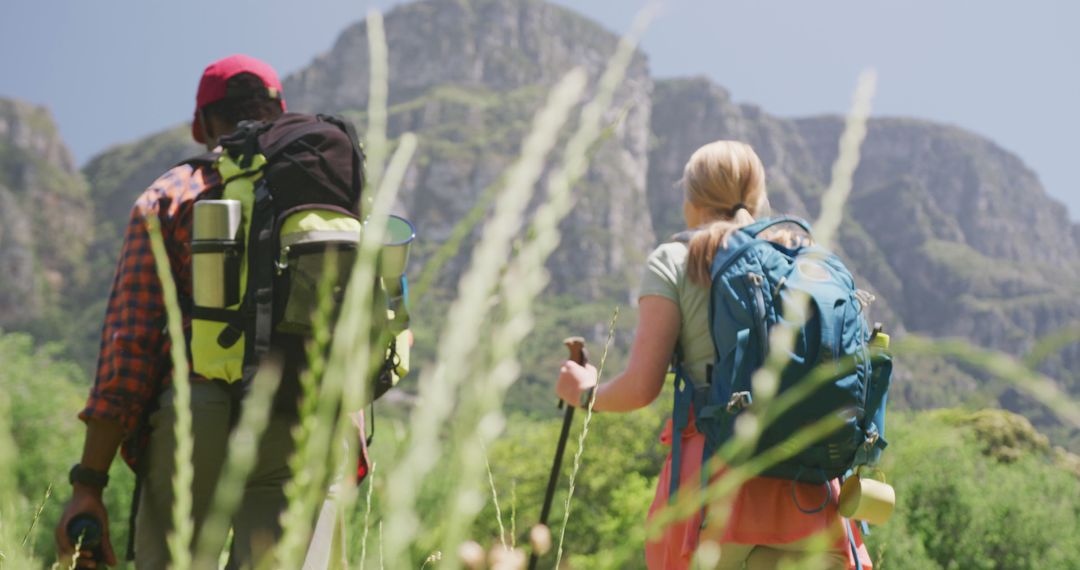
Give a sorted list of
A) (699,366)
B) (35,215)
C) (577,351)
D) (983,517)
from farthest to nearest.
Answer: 1. (35,215)
2. (983,517)
3. (577,351)
4. (699,366)

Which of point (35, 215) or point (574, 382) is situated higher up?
point (574, 382)

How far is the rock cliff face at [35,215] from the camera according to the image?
132625 millimetres

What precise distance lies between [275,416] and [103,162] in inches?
7881

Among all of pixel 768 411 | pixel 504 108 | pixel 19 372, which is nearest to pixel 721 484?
pixel 768 411

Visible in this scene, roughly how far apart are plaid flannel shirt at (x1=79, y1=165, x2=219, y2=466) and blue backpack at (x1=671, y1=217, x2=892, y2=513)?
142 centimetres

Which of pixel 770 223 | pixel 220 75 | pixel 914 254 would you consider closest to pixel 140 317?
pixel 220 75

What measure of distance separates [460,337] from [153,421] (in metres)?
2.38

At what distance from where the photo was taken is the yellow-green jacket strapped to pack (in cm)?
246

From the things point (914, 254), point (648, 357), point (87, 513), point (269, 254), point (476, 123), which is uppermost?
point (269, 254)

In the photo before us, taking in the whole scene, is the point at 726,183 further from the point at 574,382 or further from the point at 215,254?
the point at 215,254

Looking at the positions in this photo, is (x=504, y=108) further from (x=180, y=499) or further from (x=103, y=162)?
(x=180, y=499)

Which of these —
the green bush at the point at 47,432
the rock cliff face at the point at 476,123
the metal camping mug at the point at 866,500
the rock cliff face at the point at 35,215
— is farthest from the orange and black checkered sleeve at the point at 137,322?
the rock cliff face at the point at 35,215

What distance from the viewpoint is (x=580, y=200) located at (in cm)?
14100

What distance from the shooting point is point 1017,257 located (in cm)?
19875
